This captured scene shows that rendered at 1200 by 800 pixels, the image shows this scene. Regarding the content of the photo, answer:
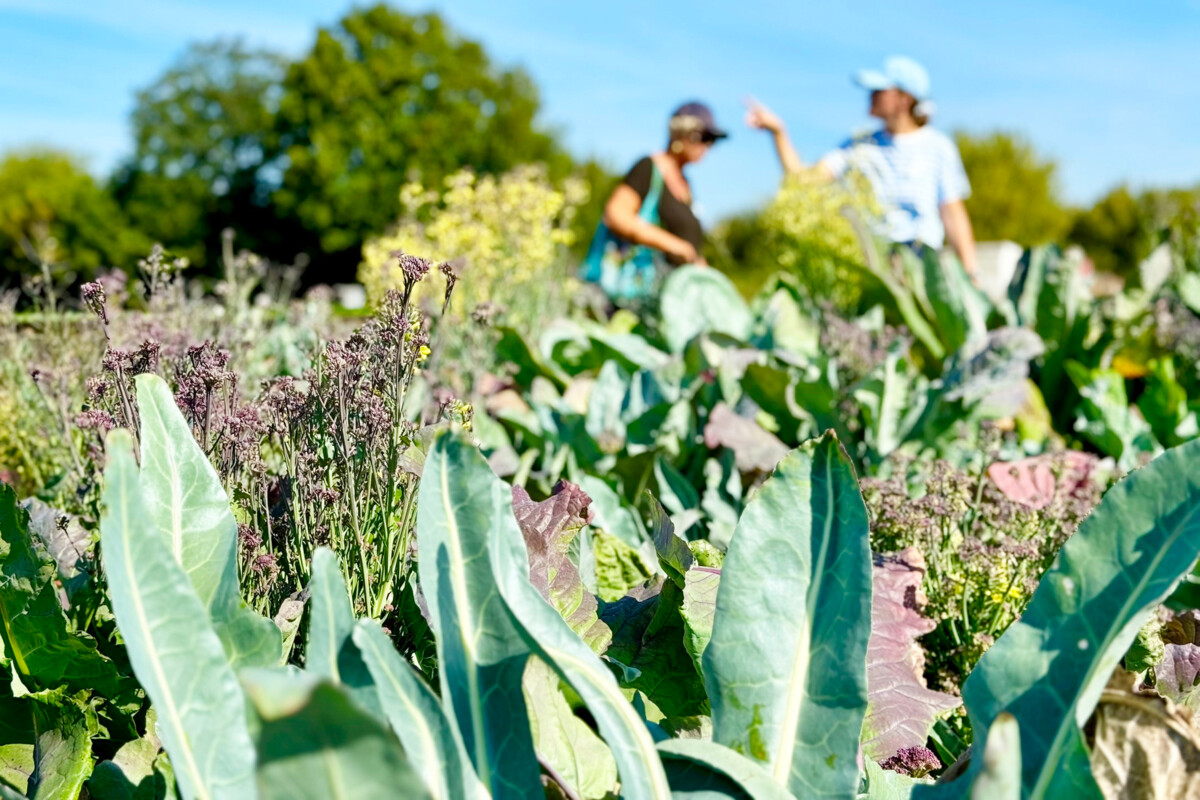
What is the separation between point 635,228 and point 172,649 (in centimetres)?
428

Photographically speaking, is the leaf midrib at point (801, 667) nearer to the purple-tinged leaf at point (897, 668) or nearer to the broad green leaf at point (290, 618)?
the purple-tinged leaf at point (897, 668)

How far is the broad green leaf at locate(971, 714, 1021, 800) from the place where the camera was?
0.77 metres

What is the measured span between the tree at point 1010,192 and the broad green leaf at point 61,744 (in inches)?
1454

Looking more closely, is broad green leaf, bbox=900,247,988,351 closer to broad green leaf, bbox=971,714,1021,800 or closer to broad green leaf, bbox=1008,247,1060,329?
broad green leaf, bbox=1008,247,1060,329

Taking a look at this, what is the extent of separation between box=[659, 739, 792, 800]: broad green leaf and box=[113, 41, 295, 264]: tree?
39.5 metres

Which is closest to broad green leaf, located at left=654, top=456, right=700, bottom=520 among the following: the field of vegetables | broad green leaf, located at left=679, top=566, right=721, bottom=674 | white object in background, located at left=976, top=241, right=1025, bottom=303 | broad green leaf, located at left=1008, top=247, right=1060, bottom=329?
the field of vegetables

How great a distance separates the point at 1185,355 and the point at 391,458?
3.34m

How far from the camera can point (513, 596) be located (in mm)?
942

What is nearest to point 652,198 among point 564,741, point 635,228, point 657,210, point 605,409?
point 657,210

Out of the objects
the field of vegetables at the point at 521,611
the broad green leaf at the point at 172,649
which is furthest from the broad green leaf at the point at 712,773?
the broad green leaf at the point at 172,649

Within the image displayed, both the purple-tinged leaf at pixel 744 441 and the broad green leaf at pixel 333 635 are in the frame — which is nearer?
the broad green leaf at pixel 333 635

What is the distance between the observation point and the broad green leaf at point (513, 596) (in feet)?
3.04

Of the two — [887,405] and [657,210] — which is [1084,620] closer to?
[887,405]

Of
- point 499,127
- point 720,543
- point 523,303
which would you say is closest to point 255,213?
point 499,127
